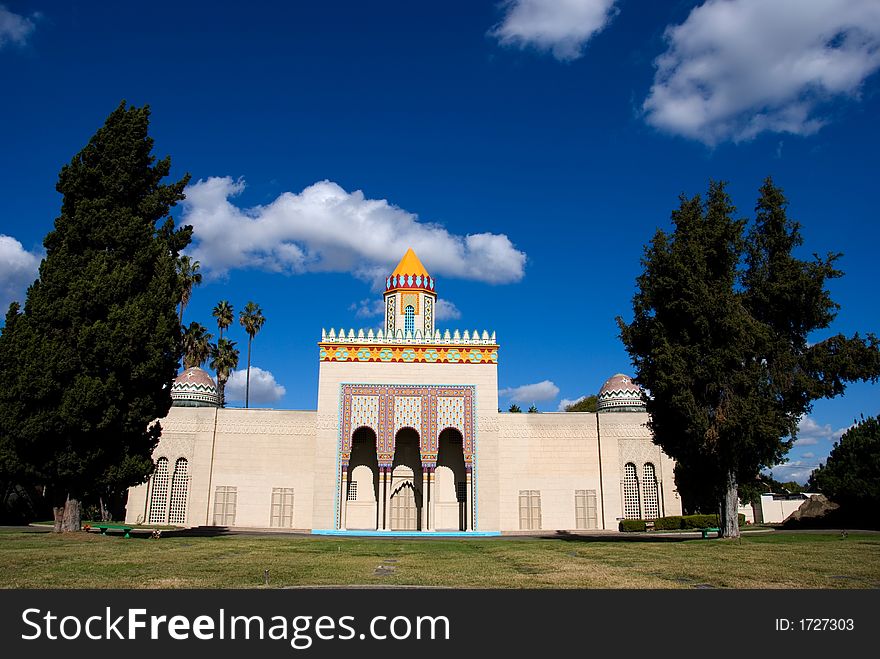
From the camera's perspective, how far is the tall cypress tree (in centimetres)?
1902

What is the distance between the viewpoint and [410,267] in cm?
3809

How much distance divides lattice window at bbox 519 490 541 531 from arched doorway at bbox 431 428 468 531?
8.79 ft

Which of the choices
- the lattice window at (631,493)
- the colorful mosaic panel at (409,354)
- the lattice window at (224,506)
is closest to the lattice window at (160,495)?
the lattice window at (224,506)

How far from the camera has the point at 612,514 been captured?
33844 millimetres

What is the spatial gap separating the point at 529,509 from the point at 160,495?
56.7ft

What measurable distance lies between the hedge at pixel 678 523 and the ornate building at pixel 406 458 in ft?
5.26

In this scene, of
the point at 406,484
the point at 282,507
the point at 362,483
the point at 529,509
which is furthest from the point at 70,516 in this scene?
the point at 529,509

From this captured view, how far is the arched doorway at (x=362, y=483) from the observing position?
33.0m

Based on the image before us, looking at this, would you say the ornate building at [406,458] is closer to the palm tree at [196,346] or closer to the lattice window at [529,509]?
the lattice window at [529,509]
